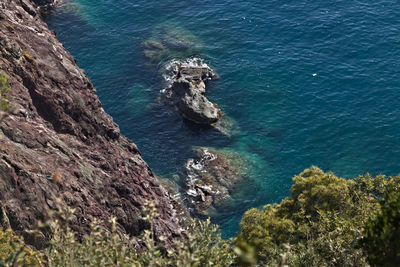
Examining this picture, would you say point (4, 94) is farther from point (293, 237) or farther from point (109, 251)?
point (293, 237)

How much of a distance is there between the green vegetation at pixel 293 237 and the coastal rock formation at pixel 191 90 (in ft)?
96.7

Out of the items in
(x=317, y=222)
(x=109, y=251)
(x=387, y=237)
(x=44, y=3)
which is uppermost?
(x=44, y=3)

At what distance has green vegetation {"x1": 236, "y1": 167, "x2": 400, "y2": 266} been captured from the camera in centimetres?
3691

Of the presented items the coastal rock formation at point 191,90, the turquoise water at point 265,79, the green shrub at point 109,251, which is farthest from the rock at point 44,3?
the green shrub at point 109,251

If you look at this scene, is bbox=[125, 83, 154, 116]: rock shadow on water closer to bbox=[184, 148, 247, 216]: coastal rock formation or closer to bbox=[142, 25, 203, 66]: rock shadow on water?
bbox=[142, 25, 203, 66]: rock shadow on water

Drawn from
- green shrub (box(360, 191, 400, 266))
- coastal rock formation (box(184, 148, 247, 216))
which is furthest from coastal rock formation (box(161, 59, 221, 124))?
green shrub (box(360, 191, 400, 266))

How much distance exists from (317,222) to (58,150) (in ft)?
94.2

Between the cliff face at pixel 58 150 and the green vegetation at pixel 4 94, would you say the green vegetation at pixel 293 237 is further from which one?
the green vegetation at pixel 4 94

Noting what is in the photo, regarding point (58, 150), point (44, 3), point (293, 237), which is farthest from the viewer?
point (44, 3)

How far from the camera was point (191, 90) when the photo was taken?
80625mm

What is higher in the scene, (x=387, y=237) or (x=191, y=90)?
(x=191, y=90)

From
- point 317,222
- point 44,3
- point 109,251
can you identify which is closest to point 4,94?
point 109,251

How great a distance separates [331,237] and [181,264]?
67.0 ft

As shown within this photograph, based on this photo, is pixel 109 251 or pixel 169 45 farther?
pixel 169 45
